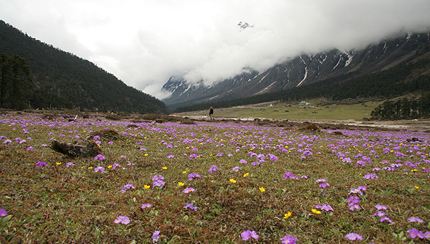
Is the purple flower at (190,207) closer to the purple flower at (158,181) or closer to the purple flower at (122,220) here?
the purple flower at (122,220)

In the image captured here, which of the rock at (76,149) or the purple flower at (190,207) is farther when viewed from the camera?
the rock at (76,149)

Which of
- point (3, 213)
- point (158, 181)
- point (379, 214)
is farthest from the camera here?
point (158, 181)

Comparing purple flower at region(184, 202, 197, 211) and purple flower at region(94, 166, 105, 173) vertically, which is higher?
purple flower at region(94, 166, 105, 173)

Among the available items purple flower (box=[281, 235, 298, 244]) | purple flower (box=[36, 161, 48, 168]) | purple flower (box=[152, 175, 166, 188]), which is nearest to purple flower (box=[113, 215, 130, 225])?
purple flower (box=[152, 175, 166, 188])

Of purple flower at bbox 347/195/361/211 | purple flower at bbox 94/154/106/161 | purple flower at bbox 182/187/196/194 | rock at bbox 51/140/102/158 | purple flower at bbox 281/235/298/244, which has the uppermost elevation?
rock at bbox 51/140/102/158

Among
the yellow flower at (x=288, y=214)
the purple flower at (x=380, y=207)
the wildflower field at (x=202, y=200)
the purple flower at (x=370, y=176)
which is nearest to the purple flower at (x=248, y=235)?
the wildflower field at (x=202, y=200)

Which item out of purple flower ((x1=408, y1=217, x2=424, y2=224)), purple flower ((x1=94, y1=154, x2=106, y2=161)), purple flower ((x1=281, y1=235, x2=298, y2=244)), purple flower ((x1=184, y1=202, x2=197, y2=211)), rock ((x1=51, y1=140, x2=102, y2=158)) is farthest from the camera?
purple flower ((x1=94, y1=154, x2=106, y2=161))

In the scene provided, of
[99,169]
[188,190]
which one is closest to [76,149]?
[99,169]

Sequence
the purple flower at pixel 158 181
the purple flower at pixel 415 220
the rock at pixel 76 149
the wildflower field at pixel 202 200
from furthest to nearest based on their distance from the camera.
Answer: the rock at pixel 76 149, the purple flower at pixel 158 181, the purple flower at pixel 415 220, the wildflower field at pixel 202 200

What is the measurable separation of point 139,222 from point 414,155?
16.6 metres

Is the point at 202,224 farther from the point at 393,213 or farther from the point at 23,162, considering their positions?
the point at 23,162

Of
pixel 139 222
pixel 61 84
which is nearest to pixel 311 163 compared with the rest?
pixel 139 222

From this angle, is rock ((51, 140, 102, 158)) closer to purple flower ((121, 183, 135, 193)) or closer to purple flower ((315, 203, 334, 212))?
purple flower ((121, 183, 135, 193))

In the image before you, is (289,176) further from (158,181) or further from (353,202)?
(158,181)
